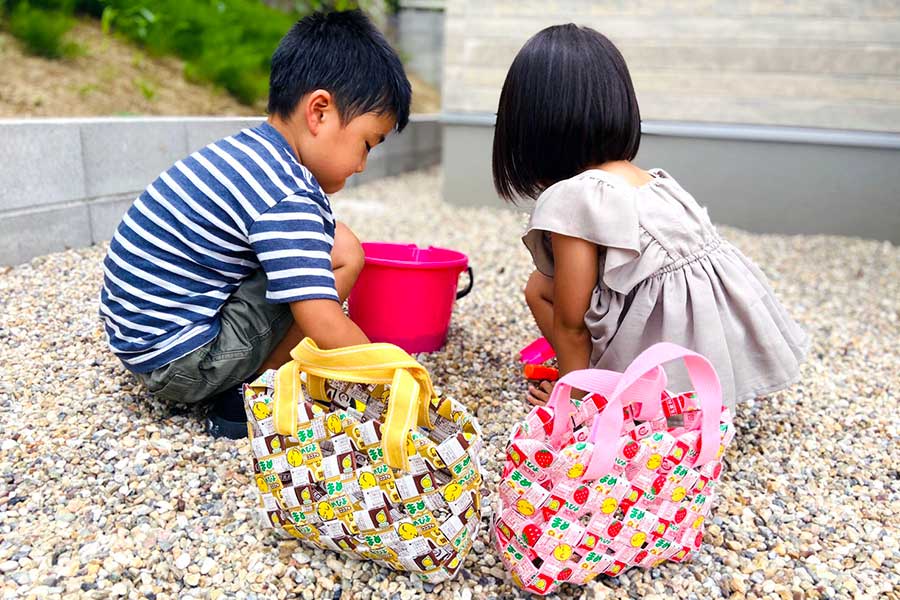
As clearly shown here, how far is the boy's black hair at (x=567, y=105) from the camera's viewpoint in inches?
61.0

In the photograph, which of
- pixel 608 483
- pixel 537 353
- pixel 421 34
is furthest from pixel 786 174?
pixel 421 34

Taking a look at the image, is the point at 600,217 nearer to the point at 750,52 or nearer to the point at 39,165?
the point at 39,165

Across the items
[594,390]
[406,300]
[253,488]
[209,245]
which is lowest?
[253,488]

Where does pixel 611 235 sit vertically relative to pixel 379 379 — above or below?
above

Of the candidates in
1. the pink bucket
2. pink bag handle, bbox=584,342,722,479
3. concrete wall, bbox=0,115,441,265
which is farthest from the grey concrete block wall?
pink bag handle, bbox=584,342,722,479

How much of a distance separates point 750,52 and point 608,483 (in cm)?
336

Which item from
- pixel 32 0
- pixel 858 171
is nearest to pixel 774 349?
pixel 858 171

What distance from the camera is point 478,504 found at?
1.17 meters

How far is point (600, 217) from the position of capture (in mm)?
1490

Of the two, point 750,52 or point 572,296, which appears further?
point 750,52

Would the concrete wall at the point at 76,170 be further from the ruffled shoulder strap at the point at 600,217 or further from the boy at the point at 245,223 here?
the ruffled shoulder strap at the point at 600,217

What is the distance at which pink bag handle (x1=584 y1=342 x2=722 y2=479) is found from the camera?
1.11m

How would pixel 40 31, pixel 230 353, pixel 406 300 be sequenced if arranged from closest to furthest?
pixel 230 353 → pixel 406 300 → pixel 40 31

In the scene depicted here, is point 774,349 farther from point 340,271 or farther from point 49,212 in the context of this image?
point 49,212
